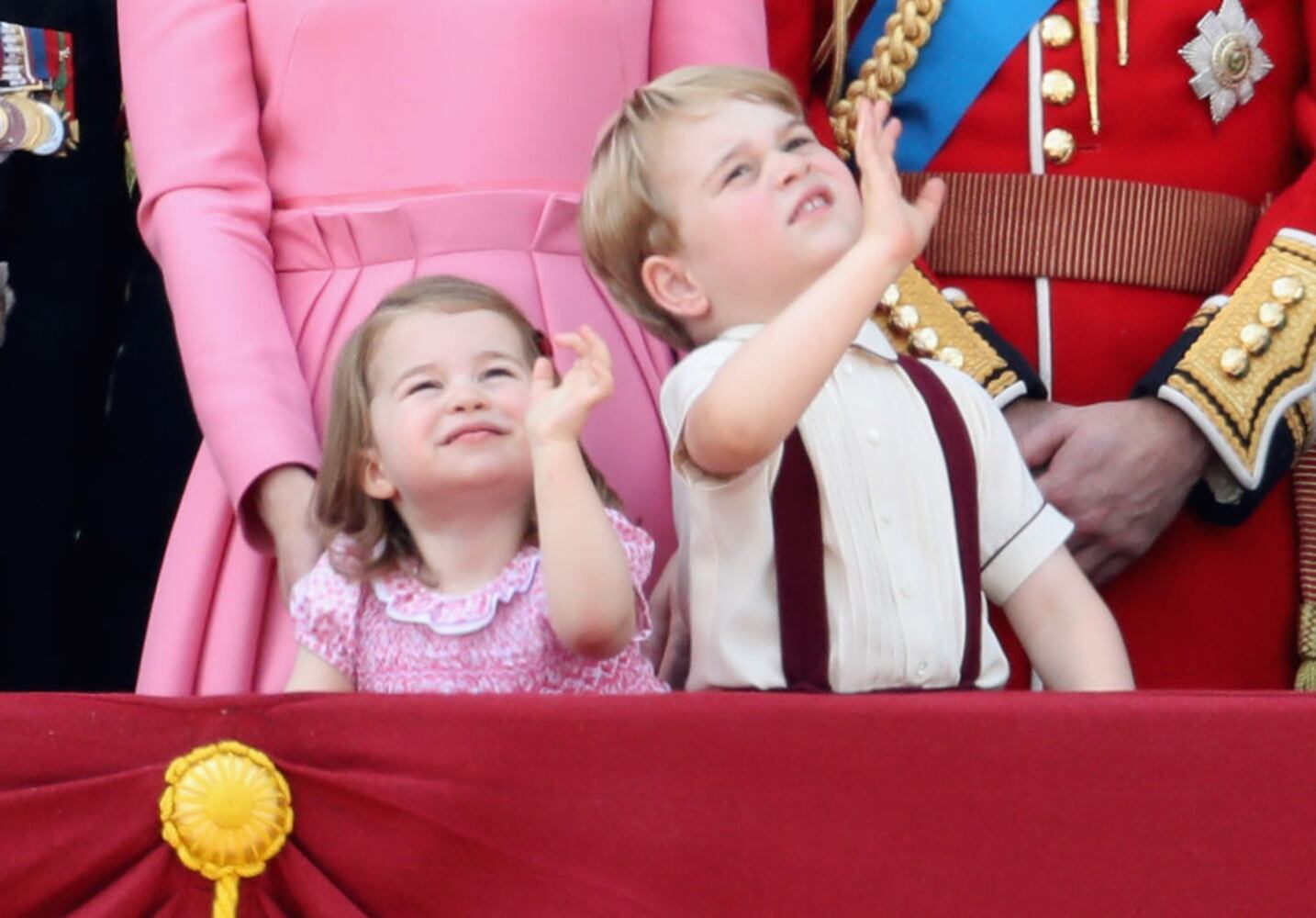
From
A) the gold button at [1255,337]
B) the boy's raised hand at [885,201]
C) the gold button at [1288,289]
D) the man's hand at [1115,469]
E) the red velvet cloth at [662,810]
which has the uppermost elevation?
the boy's raised hand at [885,201]

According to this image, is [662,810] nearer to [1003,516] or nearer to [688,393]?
[688,393]

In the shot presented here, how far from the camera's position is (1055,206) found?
6.89 ft

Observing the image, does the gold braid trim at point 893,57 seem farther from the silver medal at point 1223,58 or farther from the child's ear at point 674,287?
the child's ear at point 674,287

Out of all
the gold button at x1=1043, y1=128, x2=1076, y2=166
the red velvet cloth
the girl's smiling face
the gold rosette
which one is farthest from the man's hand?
the gold rosette

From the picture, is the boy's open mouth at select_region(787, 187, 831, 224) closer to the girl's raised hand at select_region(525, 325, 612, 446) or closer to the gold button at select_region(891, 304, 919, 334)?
the girl's raised hand at select_region(525, 325, 612, 446)

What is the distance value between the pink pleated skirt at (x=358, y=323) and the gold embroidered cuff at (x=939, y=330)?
0.19m

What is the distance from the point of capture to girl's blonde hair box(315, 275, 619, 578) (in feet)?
5.68

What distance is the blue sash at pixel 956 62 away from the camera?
2.13 m

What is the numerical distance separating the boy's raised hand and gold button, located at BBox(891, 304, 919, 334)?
14.5 inches

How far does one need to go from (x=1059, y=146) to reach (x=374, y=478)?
703 mm

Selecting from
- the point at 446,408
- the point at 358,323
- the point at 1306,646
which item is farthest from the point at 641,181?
the point at 1306,646

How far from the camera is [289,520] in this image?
1.84m

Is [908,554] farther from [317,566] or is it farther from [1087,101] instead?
[1087,101]

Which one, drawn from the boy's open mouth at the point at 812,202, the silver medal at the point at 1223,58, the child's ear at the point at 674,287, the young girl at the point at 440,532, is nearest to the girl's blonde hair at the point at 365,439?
the young girl at the point at 440,532
